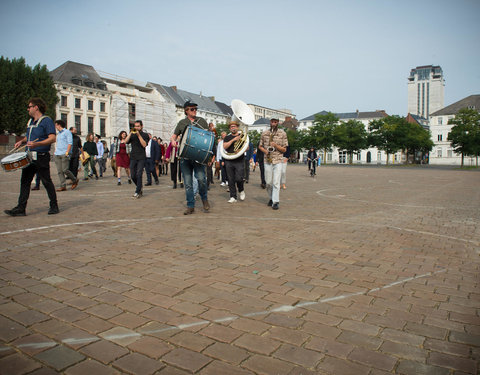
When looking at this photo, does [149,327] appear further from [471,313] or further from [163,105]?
[163,105]

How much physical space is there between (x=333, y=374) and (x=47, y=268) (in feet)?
10.3

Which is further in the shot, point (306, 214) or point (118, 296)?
point (306, 214)

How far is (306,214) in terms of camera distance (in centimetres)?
828

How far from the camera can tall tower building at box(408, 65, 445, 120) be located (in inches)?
7087

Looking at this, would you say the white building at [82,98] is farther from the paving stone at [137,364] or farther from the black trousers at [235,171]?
the paving stone at [137,364]

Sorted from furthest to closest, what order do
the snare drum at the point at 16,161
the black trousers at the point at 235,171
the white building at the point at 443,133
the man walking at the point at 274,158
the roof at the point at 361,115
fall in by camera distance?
the roof at the point at 361,115 < the white building at the point at 443,133 < the black trousers at the point at 235,171 < the man walking at the point at 274,158 < the snare drum at the point at 16,161

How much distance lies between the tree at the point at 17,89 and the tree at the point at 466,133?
6267cm

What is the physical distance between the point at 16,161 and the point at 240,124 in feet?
18.9

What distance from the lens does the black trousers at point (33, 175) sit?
7336mm

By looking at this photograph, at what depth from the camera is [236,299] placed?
A: 3.34 m

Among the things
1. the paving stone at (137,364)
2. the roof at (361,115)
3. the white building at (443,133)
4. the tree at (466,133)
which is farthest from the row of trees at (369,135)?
the paving stone at (137,364)

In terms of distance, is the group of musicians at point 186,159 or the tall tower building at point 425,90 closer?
the group of musicians at point 186,159

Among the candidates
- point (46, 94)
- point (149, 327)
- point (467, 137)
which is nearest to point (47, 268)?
point (149, 327)

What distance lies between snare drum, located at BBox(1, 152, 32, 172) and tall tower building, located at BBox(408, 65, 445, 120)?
19502 cm
